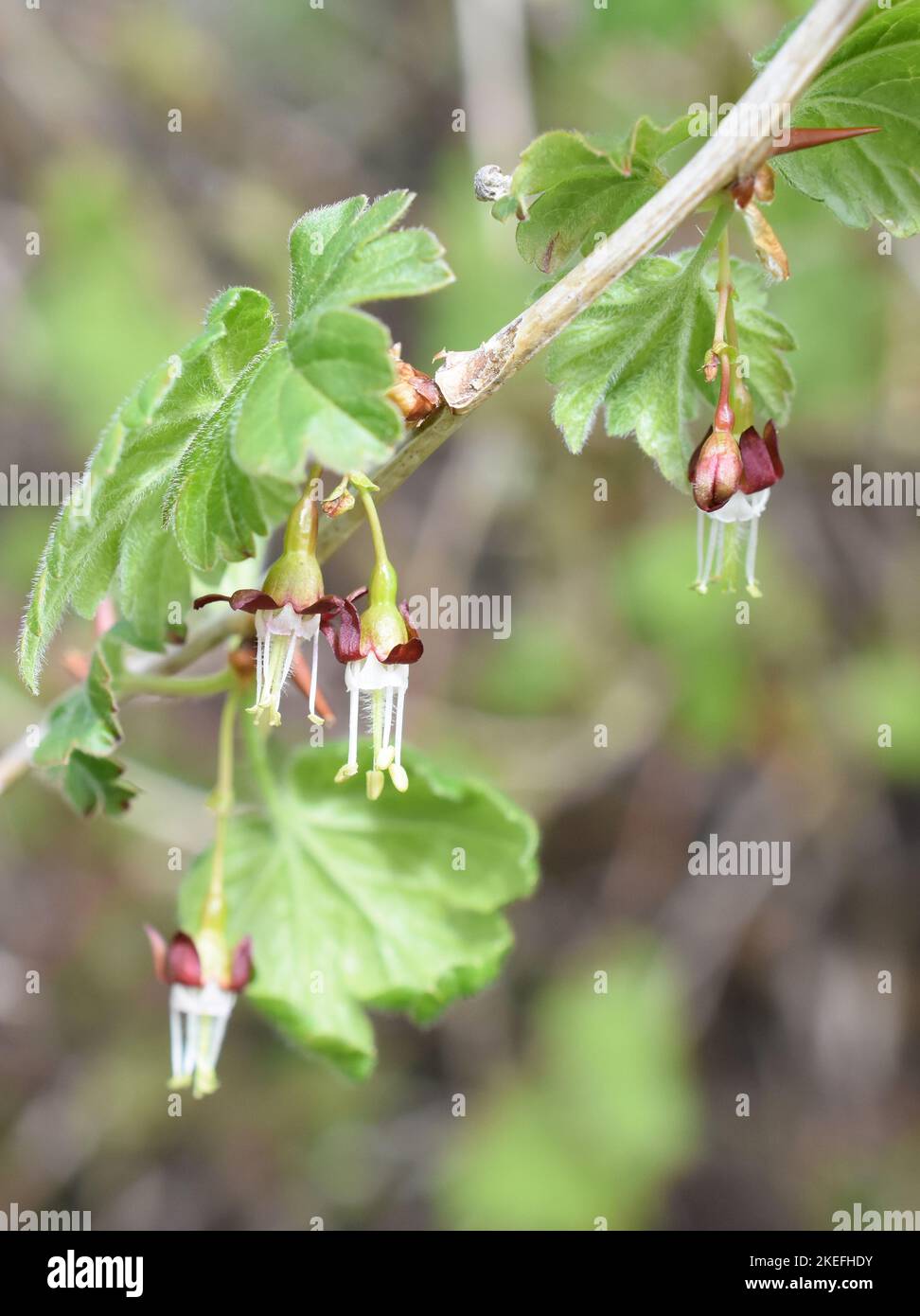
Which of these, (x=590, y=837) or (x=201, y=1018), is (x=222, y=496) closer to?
(x=201, y=1018)

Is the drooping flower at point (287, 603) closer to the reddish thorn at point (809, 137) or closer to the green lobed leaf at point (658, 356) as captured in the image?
the green lobed leaf at point (658, 356)

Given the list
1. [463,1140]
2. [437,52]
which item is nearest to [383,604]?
[463,1140]

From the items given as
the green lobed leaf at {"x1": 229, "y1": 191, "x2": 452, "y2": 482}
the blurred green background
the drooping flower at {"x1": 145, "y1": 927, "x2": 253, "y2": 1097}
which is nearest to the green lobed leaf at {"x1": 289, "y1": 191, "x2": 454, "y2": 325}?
the green lobed leaf at {"x1": 229, "y1": 191, "x2": 452, "y2": 482}

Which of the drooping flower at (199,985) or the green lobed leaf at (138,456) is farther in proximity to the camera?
the drooping flower at (199,985)

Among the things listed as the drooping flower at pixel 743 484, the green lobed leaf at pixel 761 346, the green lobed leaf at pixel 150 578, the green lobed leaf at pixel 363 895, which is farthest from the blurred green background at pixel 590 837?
the drooping flower at pixel 743 484

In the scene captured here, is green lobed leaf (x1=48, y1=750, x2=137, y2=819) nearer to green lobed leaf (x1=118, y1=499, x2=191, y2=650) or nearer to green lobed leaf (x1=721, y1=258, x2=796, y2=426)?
green lobed leaf (x1=118, y1=499, x2=191, y2=650)
